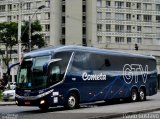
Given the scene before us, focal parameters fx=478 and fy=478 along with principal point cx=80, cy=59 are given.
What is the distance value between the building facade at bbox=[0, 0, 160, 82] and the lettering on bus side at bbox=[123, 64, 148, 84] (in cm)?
6135

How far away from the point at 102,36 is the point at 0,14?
22.1 m

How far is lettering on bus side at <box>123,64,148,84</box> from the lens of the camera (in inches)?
1184

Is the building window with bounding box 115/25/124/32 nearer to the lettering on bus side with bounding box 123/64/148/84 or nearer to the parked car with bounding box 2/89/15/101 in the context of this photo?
the parked car with bounding box 2/89/15/101

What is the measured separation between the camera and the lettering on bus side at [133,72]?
30.1 meters

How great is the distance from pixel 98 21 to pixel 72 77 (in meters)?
72.9

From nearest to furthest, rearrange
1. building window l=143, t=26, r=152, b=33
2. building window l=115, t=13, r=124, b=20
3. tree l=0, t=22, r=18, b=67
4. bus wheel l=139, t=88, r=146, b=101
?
bus wheel l=139, t=88, r=146, b=101 < tree l=0, t=22, r=18, b=67 < building window l=115, t=13, r=124, b=20 < building window l=143, t=26, r=152, b=33

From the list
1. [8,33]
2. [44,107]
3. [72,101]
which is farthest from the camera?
[8,33]

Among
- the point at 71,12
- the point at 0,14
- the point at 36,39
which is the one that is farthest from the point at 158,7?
the point at 36,39

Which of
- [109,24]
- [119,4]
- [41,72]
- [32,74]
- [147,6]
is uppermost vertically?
[119,4]

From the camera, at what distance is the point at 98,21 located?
9700 cm

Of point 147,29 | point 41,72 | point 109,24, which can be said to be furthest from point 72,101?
point 147,29

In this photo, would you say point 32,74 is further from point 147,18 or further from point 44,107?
point 147,18

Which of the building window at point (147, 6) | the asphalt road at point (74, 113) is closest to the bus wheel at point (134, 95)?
the asphalt road at point (74, 113)

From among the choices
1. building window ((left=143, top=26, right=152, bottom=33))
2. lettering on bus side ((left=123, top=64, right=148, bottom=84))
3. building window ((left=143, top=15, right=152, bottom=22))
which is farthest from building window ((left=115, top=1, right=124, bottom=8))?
lettering on bus side ((left=123, top=64, right=148, bottom=84))
